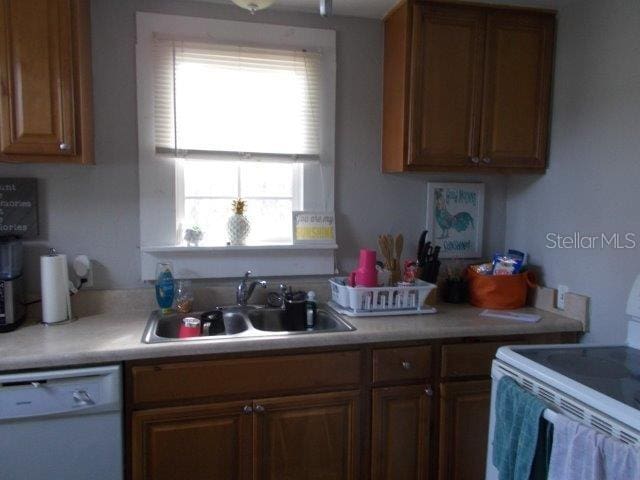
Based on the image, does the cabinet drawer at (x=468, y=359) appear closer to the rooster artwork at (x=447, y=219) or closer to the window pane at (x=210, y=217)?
the rooster artwork at (x=447, y=219)

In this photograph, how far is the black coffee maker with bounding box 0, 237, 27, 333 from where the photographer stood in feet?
5.96

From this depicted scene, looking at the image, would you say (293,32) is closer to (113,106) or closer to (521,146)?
(113,106)

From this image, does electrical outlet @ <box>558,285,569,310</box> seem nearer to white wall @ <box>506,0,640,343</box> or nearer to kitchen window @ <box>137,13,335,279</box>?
white wall @ <box>506,0,640,343</box>

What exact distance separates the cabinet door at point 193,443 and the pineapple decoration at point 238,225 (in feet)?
2.57

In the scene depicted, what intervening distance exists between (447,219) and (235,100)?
4.03 feet

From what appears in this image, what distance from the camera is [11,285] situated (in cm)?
183

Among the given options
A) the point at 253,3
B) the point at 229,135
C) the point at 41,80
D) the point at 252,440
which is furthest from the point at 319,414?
the point at 41,80

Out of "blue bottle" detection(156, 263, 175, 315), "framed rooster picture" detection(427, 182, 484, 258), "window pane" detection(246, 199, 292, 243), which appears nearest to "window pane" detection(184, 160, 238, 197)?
"window pane" detection(246, 199, 292, 243)

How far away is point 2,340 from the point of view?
173 centimetres

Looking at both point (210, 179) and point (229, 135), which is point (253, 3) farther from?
point (210, 179)

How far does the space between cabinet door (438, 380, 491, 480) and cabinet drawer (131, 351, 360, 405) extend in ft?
1.40

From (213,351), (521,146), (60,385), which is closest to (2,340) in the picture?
(60,385)

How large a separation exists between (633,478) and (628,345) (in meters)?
0.84

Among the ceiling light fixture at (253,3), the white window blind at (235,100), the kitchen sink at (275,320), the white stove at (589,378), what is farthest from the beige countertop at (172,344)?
the ceiling light fixture at (253,3)
